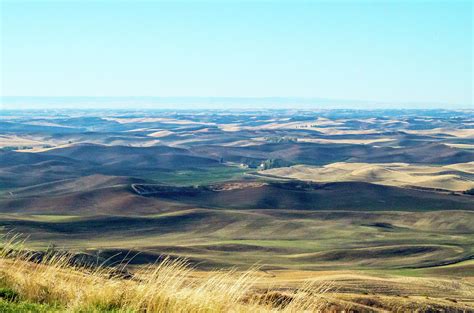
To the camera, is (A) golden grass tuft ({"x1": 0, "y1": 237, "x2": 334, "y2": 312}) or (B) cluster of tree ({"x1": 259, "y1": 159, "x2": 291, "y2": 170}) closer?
(A) golden grass tuft ({"x1": 0, "y1": 237, "x2": 334, "y2": 312})

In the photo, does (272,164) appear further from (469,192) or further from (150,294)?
(150,294)

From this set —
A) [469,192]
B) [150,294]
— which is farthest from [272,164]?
[150,294]

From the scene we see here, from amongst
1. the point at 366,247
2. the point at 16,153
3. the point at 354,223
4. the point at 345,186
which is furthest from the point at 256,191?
the point at 16,153

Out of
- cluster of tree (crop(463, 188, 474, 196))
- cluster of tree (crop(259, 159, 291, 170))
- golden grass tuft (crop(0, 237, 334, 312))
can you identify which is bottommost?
cluster of tree (crop(259, 159, 291, 170))

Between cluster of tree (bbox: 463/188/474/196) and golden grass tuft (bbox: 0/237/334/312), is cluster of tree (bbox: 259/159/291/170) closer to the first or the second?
cluster of tree (bbox: 463/188/474/196)

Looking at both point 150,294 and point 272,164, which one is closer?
point 150,294

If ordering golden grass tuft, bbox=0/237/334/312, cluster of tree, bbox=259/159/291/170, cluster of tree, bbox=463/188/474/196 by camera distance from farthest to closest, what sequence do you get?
cluster of tree, bbox=259/159/291/170 < cluster of tree, bbox=463/188/474/196 < golden grass tuft, bbox=0/237/334/312

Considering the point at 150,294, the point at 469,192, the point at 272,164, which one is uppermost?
the point at 150,294

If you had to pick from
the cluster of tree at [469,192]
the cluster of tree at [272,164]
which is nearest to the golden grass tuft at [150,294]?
the cluster of tree at [469,192]

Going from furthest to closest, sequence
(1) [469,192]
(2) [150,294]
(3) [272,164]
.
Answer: (3) [272,164]
(1) [469,192]
(2) [150,294]

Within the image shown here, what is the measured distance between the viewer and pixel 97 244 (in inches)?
3014

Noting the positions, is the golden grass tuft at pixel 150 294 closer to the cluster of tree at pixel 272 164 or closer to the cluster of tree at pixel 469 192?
the cluster of tree at pixel 469 192

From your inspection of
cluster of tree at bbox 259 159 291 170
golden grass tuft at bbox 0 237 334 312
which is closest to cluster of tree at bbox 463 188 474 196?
cluster of tree at bbox 259 159 291 170

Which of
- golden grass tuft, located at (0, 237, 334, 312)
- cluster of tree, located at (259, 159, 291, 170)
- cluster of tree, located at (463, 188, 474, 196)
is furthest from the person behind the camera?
cluster of tree, located at (259, 159, 291, 170)
